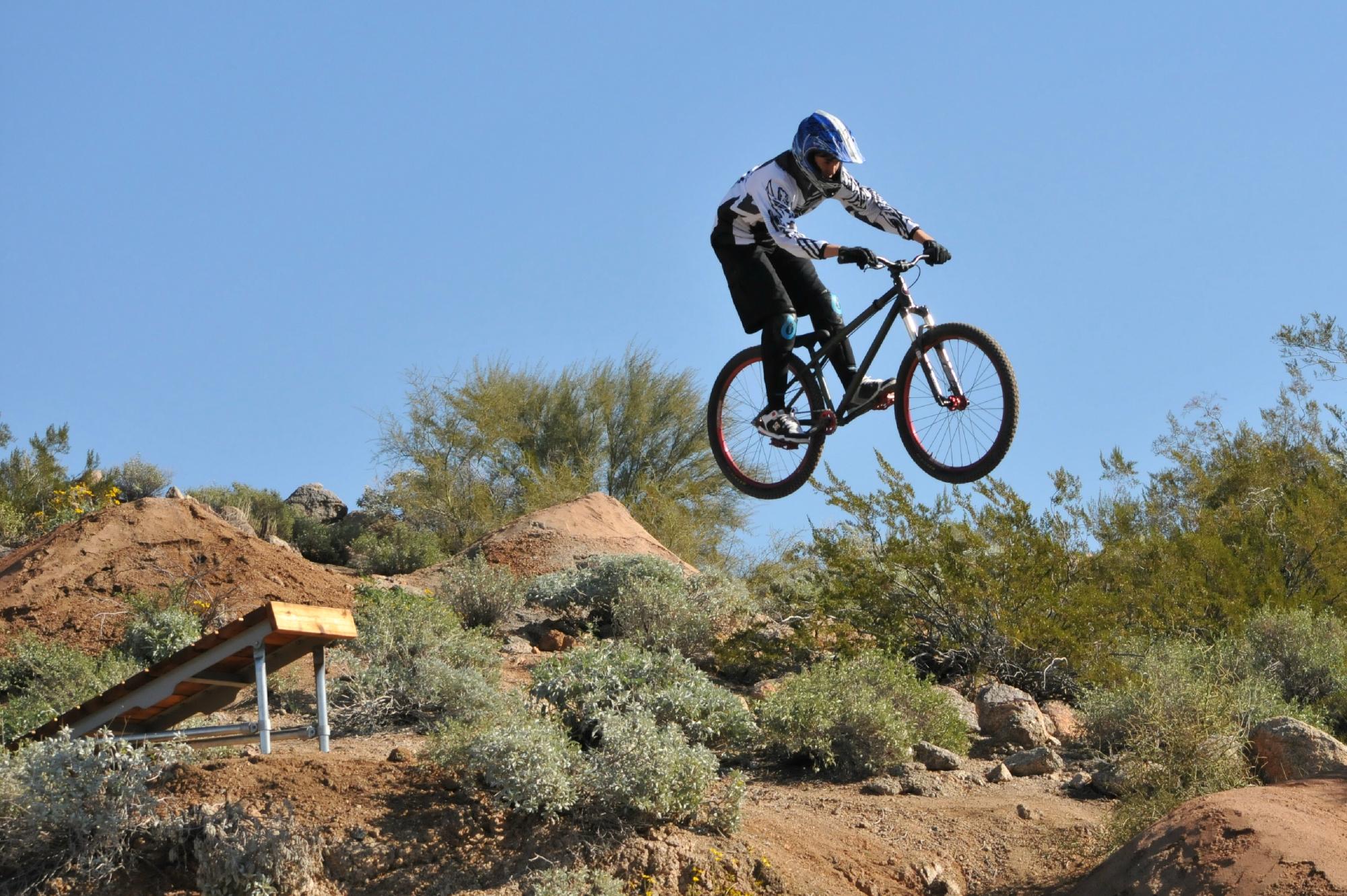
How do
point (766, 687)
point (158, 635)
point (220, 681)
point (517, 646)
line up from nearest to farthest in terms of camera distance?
1. point (220, 681)
2. point (158, 635)
3. point (766, 687)
4. point (517, 646)

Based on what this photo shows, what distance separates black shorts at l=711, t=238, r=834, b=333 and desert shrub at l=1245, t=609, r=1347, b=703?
8.47 metres

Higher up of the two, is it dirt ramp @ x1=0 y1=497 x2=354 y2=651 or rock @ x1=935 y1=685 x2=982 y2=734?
dirt ramp @ x1=0 y1=497 x2=354 y2=651

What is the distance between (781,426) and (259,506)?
2462 centimetres

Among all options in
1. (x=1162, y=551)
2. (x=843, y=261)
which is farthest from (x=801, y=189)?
(x=1162, y=551)

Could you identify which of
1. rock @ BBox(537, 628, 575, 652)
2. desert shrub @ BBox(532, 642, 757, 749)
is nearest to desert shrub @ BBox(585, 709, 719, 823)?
desert shrub @ BBox(532, 642, 757, 749)

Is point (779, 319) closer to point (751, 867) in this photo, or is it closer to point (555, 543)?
point (751, 867)

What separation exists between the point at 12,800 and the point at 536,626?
8.30 meters

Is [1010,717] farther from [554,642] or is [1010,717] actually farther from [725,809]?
[554,642]

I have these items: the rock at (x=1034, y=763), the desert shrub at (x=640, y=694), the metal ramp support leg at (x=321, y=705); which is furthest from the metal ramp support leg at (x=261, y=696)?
the rock at (x=1034, y=763)

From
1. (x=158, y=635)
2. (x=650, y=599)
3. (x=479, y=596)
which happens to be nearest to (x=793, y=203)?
(x=650, y=599)

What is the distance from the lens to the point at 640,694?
11797 millimetres

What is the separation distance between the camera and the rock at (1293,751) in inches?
452

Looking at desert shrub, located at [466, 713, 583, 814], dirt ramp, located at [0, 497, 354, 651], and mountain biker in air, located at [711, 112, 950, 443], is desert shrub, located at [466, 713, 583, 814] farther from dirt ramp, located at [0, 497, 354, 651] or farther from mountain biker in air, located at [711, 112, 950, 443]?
dirt ramp, located at [0, 497, 354, 651]

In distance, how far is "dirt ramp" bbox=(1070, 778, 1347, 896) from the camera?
8.57m
